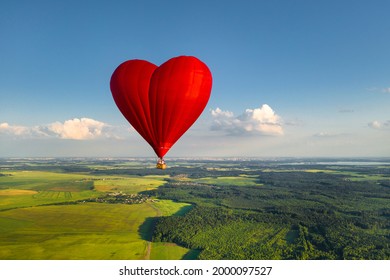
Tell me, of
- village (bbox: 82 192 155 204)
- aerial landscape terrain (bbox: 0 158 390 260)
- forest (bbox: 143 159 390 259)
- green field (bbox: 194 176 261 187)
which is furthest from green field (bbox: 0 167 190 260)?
green field (bbox: 194 176 261 187)

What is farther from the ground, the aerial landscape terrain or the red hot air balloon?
the red hot air balloon

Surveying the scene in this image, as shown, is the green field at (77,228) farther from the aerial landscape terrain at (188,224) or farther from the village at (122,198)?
the village at (122,198)

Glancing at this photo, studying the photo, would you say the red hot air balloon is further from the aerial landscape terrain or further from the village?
the village

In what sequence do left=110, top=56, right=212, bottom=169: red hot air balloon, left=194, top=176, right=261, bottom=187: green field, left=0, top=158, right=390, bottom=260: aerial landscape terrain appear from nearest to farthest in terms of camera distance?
1. left=110, top=56, right=212, bottom=169: red hot air balloon
2. left=0, top=158, right=390, bottom=260: aerial landscape terrain
3. left=194, top=176, right=261, bottom=187: green field

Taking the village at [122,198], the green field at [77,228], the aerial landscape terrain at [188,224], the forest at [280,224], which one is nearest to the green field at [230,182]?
the forest at [280,224]

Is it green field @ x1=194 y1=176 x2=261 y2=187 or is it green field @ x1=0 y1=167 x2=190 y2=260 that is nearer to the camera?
green field @ x1=0 y1=167 x2=190 y2=260

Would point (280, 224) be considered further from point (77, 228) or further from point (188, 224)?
point (77, 228)

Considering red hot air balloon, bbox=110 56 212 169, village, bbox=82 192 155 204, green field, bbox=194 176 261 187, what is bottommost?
village, bbox=82 192 155 204
